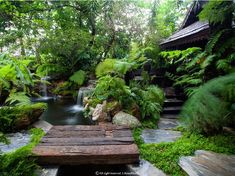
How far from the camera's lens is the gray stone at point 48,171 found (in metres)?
2.63

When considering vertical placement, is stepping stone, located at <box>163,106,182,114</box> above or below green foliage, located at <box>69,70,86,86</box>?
below

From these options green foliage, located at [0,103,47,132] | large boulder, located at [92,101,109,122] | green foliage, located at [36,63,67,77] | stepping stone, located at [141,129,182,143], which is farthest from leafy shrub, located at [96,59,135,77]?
green foliage, located at [36,63,67,77]

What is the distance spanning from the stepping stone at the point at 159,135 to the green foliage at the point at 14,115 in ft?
7.96

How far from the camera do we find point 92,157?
112 inches

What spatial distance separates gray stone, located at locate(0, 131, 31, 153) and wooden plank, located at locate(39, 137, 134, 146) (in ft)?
1.51

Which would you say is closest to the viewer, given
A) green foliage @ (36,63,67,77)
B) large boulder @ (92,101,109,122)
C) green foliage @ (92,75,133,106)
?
large boulder @ (92,101,109,122)

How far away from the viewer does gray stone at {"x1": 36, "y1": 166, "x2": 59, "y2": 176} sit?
8.63 ft

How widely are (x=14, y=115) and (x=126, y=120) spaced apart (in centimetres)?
226

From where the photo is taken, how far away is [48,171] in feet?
8.84

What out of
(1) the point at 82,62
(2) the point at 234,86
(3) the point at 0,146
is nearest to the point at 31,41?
(1) the point at 82,62

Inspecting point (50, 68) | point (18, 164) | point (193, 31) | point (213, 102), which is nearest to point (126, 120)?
point (213, 102)

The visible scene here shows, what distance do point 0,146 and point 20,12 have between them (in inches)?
336

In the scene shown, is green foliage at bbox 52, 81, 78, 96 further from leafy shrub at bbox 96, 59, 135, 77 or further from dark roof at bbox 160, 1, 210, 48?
dark roof at bbox 160, 1, 210, 48

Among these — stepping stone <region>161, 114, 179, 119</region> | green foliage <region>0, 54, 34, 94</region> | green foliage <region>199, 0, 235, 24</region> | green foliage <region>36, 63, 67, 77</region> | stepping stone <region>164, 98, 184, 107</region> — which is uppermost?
green foliage <region>199, 0, 235, 24</region>
